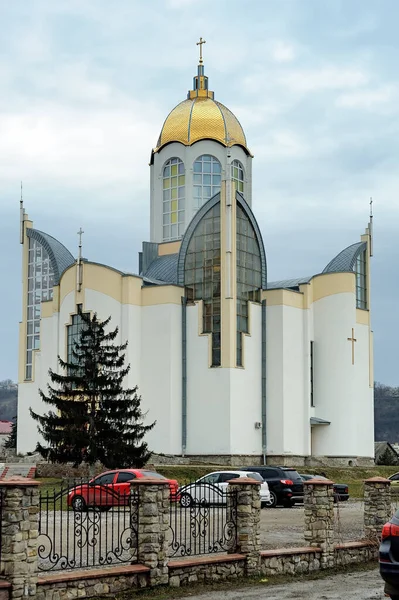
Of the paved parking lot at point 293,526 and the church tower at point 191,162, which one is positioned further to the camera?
the church tower at point 191,162

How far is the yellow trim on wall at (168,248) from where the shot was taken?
56.6 metres

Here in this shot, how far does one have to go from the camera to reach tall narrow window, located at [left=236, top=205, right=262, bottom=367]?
48.1m

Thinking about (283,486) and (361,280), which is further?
(361,280)

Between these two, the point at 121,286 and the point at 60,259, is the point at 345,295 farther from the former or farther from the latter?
the point at 60,259

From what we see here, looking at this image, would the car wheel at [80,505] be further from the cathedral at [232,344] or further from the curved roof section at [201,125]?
the curved roof section at [201,125]

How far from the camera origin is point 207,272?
4856 centimetres

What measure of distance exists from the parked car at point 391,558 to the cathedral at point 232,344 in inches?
1413

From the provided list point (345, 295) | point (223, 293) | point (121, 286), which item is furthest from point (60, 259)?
point (345, 295)

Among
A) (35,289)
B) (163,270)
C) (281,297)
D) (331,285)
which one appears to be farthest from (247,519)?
(35,289)

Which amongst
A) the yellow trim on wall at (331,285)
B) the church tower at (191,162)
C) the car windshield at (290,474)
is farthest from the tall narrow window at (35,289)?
the car windshield at (290,474)

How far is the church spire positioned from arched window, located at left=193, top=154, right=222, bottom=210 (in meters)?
5.39

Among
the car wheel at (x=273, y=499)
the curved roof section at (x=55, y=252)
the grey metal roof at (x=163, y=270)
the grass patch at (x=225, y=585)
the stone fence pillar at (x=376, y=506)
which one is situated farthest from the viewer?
the curved roof section at (x=55, y=252)

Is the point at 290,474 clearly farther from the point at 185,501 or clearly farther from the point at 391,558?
the point at 391,558

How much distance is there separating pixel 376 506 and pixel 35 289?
39296mm
